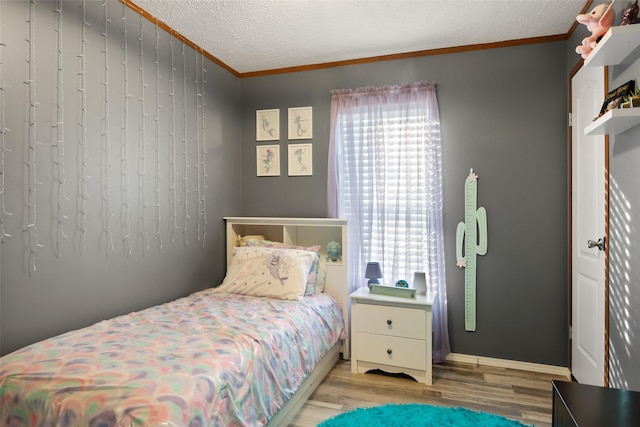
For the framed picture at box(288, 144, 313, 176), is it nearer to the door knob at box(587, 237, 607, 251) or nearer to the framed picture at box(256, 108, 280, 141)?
the framed picture at box(256, 108, 280, 141)

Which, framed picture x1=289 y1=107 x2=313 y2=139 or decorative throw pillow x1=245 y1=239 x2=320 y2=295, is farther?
framed picture x1=289 y1=107 x2=313 y2=139

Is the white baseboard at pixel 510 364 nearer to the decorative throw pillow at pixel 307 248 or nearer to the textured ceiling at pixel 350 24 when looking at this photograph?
the decorative throw pillow at pixel 307 248

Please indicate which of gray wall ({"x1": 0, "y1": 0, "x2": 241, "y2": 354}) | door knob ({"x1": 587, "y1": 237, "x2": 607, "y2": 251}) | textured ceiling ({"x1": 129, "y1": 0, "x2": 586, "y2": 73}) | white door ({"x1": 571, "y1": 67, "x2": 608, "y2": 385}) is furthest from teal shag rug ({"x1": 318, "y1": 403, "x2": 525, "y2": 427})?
textured ceiling ({"x1": 129, "y1": 0, "x2": 586, "y2": 73})

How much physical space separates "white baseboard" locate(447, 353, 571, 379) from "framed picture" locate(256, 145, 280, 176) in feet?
7.32

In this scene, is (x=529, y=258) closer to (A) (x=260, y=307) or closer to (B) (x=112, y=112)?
(A) (x=260, y=307)

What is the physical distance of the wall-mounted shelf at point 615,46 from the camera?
1545 millimetres

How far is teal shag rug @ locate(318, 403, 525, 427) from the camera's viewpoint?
2098mm

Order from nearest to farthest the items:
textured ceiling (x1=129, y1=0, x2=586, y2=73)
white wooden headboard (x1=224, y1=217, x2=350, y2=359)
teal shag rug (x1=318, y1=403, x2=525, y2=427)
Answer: teal shag rug (x1=318, y1=403, x2=525, y2=427), textured ceiling (x1=129, y1=0, x2=586, y2=73), white wooden headboard (x1=224, y1=217, x2=350, y2=359)

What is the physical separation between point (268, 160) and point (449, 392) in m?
2.43

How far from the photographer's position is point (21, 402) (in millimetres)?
1376

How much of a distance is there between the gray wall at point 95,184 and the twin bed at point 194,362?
0.19 metres

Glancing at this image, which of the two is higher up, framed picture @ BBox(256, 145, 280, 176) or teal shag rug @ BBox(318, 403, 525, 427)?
framed picture @ BBox(256, 145, 280, 176)

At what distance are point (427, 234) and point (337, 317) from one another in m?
0.98

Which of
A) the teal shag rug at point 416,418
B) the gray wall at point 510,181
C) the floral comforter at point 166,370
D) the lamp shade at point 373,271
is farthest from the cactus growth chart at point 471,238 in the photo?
the floral comforter at point 166,370
